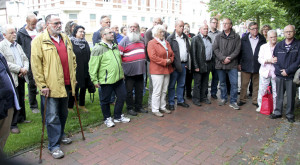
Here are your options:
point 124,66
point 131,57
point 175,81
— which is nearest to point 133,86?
point 124,66

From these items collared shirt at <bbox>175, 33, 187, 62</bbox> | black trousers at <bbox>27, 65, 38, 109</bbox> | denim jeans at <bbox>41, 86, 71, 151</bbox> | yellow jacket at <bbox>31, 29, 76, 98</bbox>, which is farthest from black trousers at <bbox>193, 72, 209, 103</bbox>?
black trousers at <bbox>27, 65, 38, 109</bbox>

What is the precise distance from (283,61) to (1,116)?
17.8ft

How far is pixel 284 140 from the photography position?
425cm

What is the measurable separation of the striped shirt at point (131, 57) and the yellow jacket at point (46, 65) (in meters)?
1.87

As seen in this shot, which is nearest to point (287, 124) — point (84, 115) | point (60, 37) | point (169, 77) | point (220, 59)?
point (220, 59)

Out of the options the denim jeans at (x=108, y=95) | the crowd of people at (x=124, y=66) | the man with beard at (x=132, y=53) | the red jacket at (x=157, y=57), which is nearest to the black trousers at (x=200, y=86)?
the crowd of people at (x=124, y=66)

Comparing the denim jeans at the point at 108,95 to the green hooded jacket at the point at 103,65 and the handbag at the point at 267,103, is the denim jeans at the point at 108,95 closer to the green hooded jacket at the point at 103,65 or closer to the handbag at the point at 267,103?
the green hooded jacket at the point at 103,65

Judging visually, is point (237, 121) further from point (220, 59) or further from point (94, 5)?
point (94, 5)

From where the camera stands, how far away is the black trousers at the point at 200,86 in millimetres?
6457

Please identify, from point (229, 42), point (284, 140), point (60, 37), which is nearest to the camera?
point (60, 37)

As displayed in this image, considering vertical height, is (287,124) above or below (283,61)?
below

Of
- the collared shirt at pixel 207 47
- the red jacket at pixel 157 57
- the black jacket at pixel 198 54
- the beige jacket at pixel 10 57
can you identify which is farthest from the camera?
the collared shirt at pixel 207 47

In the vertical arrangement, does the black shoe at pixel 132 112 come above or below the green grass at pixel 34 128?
above

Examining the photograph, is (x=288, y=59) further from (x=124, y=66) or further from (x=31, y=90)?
(x=31, y=90)
